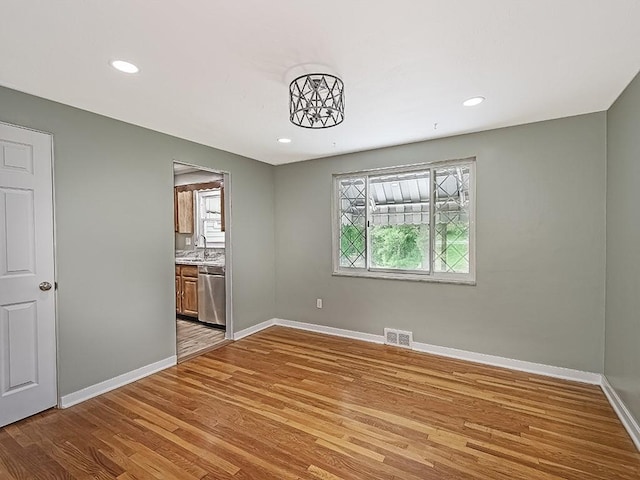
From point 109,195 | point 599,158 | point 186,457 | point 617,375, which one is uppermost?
point 599,158

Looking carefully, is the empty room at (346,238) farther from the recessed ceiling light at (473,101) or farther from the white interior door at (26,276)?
the recessed ceiling light at (473,101)

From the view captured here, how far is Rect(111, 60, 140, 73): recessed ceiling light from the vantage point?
1948 mm

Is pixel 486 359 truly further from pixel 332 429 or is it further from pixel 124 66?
pixel 124 66

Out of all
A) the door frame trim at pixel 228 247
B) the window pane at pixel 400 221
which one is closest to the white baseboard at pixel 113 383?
the door frame trim at pixel 228 247

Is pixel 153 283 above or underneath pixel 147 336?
above

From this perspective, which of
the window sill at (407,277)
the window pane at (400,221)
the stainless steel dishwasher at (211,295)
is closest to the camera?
the window sill at (407,277)

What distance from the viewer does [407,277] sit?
148 inches

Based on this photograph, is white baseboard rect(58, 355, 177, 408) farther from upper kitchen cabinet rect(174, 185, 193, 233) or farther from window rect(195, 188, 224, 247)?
upper kitchen cabinet rect(174, 185, 193, 233)

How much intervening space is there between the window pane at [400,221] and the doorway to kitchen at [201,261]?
6.34ft

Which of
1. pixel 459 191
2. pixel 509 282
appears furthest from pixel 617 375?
A: pixel 459 191

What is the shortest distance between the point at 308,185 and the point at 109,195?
96.2 inches

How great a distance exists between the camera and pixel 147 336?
3.17m

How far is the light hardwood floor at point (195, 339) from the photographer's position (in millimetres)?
3730

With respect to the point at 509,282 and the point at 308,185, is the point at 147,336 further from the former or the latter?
the point at 509,282
